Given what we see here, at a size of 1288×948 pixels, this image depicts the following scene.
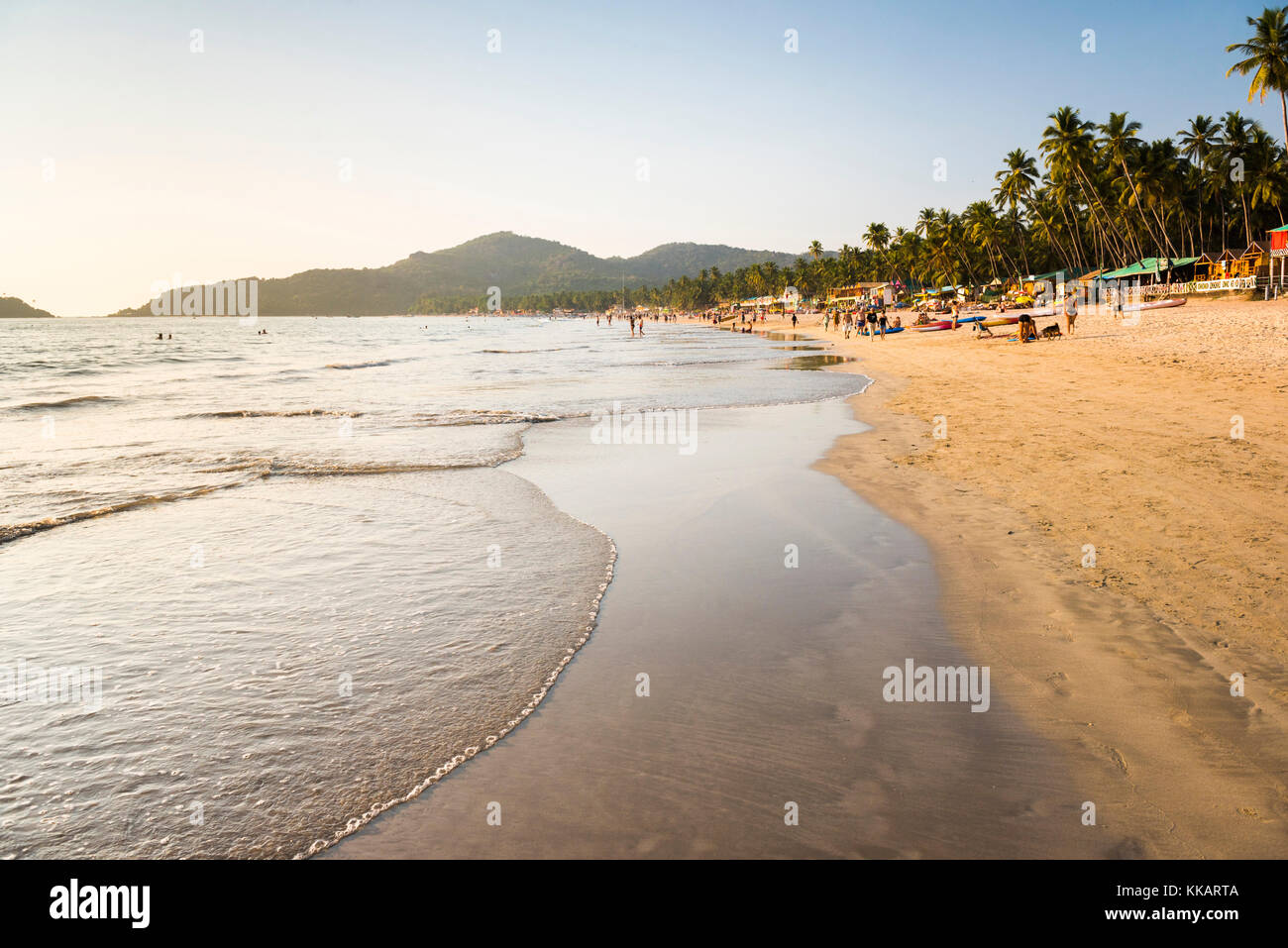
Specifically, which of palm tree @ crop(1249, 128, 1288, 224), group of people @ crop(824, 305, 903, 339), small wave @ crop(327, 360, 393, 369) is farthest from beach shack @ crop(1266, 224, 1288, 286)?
small wave @ crop(327, 360, 393, 369)

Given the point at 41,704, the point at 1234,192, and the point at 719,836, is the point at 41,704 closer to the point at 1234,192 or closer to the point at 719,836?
the point at 719,836

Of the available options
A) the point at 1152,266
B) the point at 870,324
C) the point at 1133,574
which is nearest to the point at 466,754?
the point at 1133,574

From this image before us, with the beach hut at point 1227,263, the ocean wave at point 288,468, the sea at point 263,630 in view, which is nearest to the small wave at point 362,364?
the sea at point 263,630

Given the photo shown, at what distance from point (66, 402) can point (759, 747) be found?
32432mm

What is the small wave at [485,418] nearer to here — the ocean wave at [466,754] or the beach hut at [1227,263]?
the ocean wave at [466,754]

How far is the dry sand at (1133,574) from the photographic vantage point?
149 inches

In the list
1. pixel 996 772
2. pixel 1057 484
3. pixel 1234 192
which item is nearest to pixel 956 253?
pixel 1234 192

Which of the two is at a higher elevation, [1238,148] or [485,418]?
[1238,148]

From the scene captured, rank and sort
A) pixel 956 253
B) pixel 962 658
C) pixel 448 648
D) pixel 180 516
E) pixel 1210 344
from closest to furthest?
pixel 962 658 < pixel 448 648 < pixel 180 516 < pixel 1210 344 < pixel 956 253

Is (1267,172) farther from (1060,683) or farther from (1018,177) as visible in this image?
(1060,683)

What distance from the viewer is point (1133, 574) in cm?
647

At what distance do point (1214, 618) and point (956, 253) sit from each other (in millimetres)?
116730

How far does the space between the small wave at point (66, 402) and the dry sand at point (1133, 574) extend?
1128 inches

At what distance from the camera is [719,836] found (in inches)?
138
